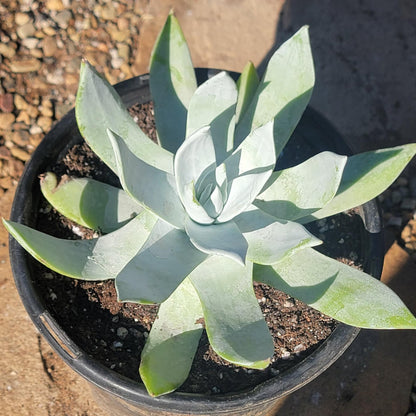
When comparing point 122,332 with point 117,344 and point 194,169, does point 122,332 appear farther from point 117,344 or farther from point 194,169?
point 194,169

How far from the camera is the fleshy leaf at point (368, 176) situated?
1.08 m

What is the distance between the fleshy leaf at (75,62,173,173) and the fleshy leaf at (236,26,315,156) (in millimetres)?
181

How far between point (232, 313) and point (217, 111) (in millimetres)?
373

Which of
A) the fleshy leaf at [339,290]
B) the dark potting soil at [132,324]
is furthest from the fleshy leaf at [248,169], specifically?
the dark potting soil at [132,324]

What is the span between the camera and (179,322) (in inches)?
41.8

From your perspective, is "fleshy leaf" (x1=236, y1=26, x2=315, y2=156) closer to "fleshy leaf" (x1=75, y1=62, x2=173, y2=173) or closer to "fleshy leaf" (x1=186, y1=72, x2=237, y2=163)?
"fleshy leaf" (x1=186, y1=72, x2=237, y2=163)

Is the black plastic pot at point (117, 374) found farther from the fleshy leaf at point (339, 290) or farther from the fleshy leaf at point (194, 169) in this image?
the fleshy leaf at point (194, 169)

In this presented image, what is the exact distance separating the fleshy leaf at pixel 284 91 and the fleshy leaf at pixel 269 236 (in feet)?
0.65

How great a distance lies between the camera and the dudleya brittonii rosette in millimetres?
921

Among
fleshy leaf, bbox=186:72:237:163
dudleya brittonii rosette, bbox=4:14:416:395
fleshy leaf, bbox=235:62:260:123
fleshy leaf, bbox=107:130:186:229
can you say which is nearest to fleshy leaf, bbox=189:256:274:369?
dudleya brittonii rosette, bbox=4:14:416:395

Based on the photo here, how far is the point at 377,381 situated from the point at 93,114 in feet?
3.61

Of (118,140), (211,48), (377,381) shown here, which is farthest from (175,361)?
(211,48)

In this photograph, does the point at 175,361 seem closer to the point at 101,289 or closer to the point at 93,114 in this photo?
the point at 101,289

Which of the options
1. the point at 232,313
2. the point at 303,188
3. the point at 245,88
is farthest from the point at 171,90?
the point at 232,313
